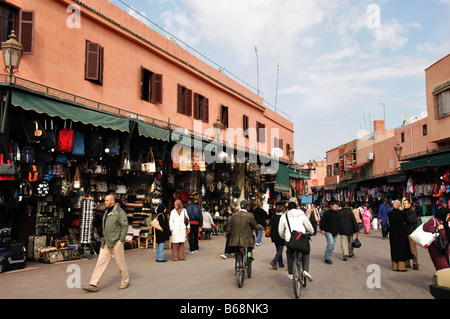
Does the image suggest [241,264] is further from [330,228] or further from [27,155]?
[27,155]

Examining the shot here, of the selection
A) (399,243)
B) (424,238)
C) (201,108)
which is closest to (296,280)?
(424,238)

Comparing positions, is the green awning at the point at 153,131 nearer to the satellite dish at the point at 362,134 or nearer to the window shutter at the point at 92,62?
the window shutter at the point at 92,62

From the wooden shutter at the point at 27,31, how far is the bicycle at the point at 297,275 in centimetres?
871

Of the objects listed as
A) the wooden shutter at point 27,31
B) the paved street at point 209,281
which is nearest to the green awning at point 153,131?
the wooden shutter at point 27,31

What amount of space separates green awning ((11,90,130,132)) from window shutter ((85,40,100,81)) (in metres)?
1.95

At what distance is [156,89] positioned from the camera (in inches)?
597

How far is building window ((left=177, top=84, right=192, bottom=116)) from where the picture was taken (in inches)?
663

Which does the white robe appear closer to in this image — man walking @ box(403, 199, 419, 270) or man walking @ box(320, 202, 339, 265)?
man walking @ box(320, 202, 339, 265)

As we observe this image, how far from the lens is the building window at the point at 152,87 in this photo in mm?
15047

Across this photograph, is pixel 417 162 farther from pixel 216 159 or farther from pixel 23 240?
pixel 23 240

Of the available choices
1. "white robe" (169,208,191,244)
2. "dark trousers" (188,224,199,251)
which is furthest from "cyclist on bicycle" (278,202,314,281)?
"dark trousers" (188,224,199,251)

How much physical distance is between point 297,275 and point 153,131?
724 cm
